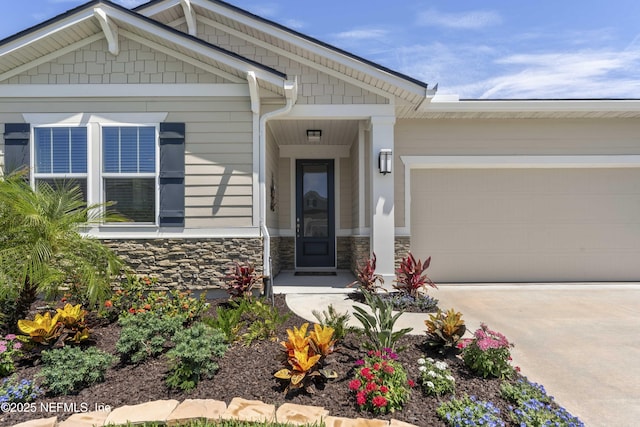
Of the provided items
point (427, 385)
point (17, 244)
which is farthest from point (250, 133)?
point (427, 385)

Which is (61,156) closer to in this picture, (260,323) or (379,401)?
(260,323)

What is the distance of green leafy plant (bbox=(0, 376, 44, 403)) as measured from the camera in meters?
2.55

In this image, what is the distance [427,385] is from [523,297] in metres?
4.03

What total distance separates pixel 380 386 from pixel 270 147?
5127mm

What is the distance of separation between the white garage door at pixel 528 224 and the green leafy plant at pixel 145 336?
15.6ft

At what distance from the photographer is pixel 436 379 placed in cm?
269

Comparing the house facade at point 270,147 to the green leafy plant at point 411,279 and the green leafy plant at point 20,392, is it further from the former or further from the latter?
the green leafy plant at point 20,392

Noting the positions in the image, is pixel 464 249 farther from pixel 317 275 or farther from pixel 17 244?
pixel 17 244

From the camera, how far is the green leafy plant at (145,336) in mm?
3184

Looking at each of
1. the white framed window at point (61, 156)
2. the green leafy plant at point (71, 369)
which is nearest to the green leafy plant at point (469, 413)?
the green leafy plant at point (71, 369)

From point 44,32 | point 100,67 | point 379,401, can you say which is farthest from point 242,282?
point 44,32

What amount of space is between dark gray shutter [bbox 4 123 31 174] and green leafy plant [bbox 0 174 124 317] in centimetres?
168

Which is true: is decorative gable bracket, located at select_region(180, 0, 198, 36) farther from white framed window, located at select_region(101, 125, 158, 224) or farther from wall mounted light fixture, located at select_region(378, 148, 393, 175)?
wall mounted light fixture, located at select_region(378, 148, 393, 175)

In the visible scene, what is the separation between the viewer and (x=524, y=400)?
250cm
